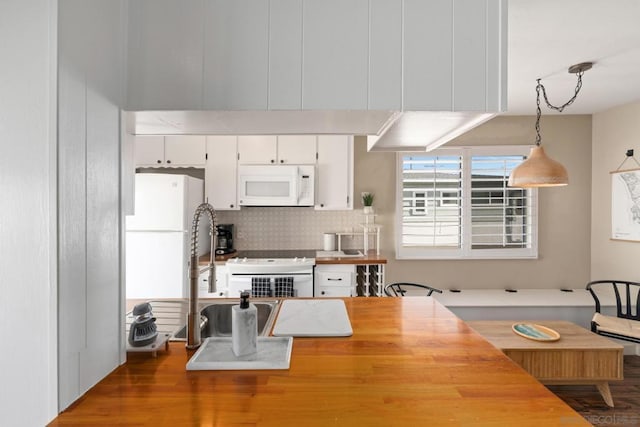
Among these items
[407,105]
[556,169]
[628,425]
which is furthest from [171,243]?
[628,425]

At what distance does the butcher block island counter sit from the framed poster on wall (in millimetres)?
3323

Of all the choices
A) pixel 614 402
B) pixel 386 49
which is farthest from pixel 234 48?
pixel 614 402

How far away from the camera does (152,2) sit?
114cm

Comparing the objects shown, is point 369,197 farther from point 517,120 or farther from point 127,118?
point 127,118

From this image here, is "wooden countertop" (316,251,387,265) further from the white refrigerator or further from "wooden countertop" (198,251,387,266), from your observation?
the white refrigerator

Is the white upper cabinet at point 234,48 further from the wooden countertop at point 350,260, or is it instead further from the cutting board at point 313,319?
the wooden countertop at point 350,260

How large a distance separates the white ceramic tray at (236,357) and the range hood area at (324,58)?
0.79 metres

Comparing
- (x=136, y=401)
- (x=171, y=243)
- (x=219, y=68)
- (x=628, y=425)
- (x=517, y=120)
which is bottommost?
(x=628, y=425)

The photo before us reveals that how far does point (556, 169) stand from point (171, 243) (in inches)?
120

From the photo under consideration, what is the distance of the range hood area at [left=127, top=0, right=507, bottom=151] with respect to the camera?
1127mm

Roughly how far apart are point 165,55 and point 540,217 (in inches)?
170

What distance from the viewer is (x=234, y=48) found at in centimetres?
113

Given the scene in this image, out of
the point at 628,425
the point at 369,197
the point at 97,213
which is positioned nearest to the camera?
the point at 97,213

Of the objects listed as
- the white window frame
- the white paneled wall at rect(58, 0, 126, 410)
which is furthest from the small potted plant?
the white paneled wall at rect(58, 0, 126, 410)
